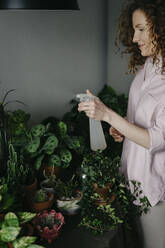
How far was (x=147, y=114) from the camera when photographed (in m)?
1.27

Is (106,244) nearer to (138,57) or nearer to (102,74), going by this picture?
(138,57)

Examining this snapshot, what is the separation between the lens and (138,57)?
5.06ft

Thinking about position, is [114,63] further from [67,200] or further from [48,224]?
[48,224]

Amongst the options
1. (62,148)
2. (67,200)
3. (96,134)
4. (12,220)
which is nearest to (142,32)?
(96,134)

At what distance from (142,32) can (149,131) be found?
1.57 ft

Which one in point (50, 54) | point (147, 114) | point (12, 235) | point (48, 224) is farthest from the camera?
point (50, 54)

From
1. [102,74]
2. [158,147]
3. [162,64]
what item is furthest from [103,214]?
[102,74]

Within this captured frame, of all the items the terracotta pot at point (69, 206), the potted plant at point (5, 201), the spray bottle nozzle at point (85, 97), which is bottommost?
the terracotta pot at point (69, 206)

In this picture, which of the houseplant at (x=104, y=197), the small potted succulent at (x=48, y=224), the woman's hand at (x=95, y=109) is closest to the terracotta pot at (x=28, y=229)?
the small potted succulent at (x=48, y=224)

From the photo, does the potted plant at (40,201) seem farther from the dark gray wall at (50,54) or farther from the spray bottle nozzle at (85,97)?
the dark gray wall at (50,54)

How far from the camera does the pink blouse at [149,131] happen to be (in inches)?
47.9

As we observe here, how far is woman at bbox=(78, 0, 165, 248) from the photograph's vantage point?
121cm

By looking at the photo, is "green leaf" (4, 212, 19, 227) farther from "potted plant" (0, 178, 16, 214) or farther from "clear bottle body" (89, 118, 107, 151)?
"clear bottle body" (89, 118, 107, 151)

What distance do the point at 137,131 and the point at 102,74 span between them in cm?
175
